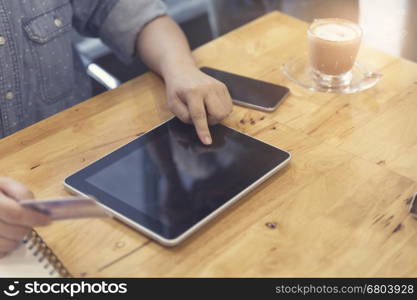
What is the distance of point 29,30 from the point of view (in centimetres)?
117

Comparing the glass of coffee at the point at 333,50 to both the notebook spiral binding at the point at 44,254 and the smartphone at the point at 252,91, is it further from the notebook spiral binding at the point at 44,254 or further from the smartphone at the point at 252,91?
the notebook spiral binding at the point at 44,254

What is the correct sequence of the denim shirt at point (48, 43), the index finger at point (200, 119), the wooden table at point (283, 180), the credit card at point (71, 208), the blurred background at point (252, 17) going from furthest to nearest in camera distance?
the blurred background at point (252, 17), the denim shirt at point (48, 43), the index finger at point (200, 119), the wooden table at point (283, 180), the credit card at point (71, 208)

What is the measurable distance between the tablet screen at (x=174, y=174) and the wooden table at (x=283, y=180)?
0.03 meters

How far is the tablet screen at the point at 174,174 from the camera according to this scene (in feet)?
2.53

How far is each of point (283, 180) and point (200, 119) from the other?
0.18 meters

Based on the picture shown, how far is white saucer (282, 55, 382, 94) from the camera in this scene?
1083mm

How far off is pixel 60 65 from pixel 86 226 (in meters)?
0.58

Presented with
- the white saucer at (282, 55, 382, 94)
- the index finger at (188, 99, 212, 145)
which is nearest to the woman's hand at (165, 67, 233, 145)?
the index finger at (188, 99, 212, 145)

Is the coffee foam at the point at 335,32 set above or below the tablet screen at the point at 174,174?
above

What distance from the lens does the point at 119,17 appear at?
1.24 metres

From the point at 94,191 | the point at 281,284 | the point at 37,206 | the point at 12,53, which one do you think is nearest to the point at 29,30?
the point at 12,53

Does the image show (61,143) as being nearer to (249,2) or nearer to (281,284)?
(281,284)

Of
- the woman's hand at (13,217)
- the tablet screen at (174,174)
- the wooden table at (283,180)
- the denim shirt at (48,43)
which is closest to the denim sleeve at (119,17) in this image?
the denim shirt at (48,43)

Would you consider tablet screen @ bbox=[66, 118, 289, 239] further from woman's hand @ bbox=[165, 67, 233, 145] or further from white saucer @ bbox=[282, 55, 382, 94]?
white saucer @ bbox=[282, 55, 382, 94]
